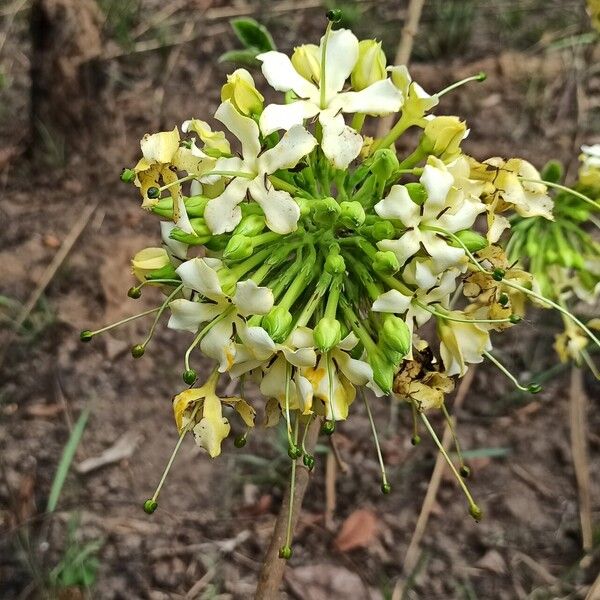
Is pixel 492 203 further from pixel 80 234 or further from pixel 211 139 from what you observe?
pixel 80 234

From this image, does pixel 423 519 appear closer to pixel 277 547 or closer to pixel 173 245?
pixel 277 547

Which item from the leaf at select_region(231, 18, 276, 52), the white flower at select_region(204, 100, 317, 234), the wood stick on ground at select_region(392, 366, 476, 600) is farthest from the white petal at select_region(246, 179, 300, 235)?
the wood stick on ground at select_region(392, 366, 476, 600)

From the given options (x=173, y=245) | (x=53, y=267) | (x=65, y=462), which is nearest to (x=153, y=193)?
(x=173, y=245)

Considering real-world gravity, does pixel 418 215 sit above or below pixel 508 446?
above

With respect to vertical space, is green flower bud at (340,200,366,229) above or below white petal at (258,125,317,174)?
below

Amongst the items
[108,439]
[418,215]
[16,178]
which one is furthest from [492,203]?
[16,178]

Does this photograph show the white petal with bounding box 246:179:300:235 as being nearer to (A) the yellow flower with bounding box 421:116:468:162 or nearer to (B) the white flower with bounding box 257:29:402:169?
(B) the white flower with bounding box 257:29:402:169

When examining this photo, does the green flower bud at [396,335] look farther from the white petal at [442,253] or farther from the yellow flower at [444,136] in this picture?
the yellow flower at [444,136]
